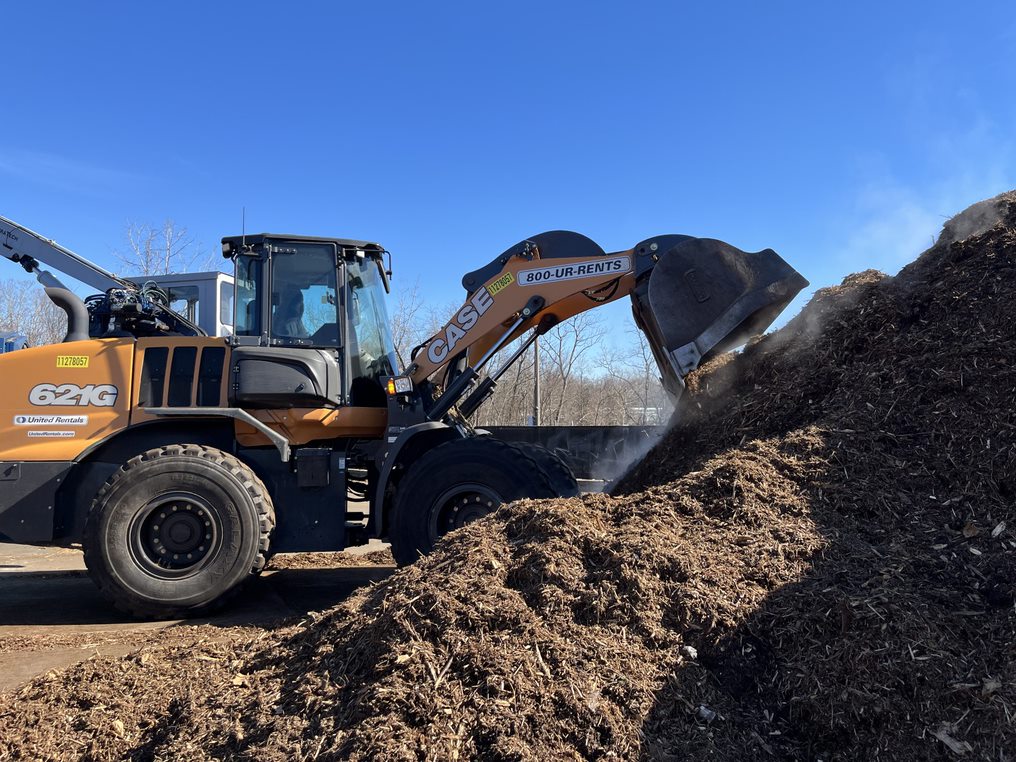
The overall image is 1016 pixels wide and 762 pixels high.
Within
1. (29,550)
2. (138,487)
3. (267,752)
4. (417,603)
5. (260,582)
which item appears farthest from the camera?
(29,550)

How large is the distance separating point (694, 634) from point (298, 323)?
429 cm

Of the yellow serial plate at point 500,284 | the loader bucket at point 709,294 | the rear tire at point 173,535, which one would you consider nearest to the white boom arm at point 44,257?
the rear tire at point 173,535

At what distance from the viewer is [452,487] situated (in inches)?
215

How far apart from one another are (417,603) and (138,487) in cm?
329

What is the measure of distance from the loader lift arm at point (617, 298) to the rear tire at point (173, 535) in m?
1.72

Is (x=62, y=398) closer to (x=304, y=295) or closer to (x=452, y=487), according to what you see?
(x=304, y=295)

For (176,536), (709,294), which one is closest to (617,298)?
(709,294)

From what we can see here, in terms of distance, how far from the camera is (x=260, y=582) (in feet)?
22.5

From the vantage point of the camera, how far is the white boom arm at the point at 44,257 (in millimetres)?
6824

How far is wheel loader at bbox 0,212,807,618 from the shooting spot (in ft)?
17.9

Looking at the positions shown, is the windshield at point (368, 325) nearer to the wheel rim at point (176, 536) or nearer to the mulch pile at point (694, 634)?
the wheel rim at point (176, 536)

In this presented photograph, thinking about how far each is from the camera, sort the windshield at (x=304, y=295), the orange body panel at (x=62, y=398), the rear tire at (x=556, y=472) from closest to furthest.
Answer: the rear tire at (x=556, y=472) → the orange body panel at (x=62, y=398) → the windshield at (x=304, y=295)

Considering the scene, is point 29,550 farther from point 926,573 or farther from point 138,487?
point 926,573

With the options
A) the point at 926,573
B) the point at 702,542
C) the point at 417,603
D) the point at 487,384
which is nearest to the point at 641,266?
the point at 487,384
